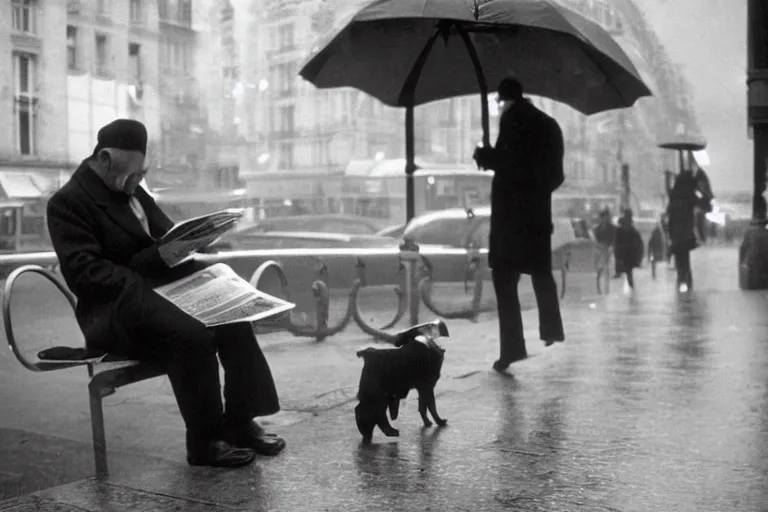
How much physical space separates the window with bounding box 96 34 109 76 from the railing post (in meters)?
2.95

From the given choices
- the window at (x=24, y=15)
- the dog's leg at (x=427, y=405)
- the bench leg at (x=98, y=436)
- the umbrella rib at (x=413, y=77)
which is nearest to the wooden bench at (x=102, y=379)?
the bench leg at (x=98, y=436)

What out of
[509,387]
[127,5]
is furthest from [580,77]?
[127,5]

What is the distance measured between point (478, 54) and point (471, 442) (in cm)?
367

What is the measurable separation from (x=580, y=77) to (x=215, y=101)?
7754 mm

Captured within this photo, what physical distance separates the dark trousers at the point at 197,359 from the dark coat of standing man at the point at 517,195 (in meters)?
2.57

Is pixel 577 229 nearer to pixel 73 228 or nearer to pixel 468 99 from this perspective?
pixel 468 99

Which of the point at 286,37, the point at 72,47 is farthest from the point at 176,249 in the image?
the point at 286,37

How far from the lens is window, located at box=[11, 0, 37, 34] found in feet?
25.7

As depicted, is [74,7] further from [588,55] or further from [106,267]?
[106,267]

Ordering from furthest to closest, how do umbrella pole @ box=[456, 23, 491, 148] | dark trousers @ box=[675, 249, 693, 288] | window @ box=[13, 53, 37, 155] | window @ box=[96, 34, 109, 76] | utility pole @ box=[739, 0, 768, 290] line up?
dark trousers @ box=[675, 249, 693, 288]
utility pole @ box=[739, 0, 768, 290]
window @ box=[96, 34, 109, 76]
window @ box=[13, 53, 37, 155]
umbrella pole @ box=[456, 23, 491, 148]

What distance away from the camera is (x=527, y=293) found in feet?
46.9

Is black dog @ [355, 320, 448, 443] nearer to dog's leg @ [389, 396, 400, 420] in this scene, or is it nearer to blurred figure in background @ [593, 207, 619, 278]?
dog's leg @ [389, 396, 400, 420]

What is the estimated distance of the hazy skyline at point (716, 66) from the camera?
619 inches

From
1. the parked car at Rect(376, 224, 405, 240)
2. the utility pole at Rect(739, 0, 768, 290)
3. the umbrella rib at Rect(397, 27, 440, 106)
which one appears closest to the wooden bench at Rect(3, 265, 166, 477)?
the umbrella rib at Rect(397, 27, 440, 106)
